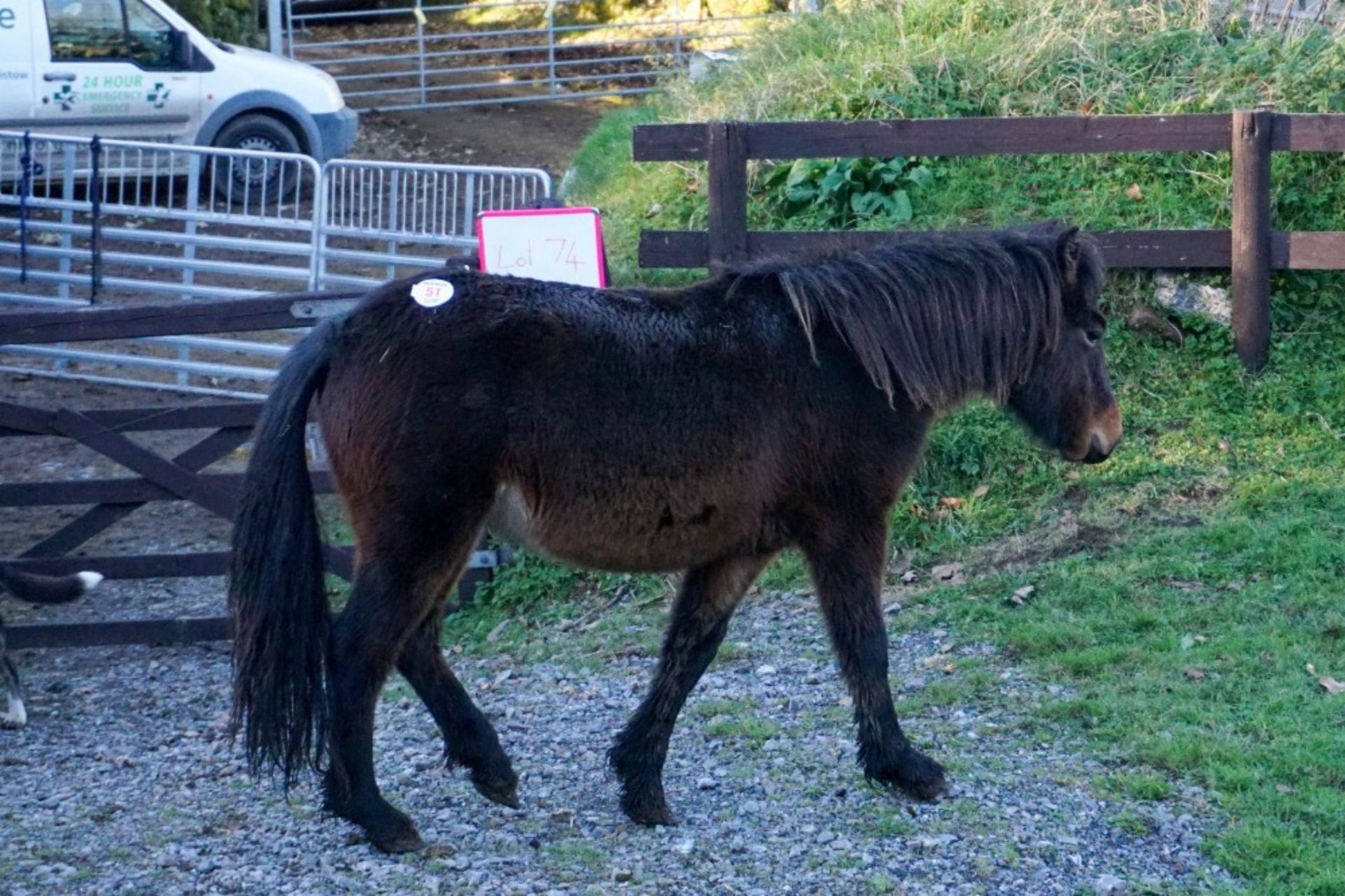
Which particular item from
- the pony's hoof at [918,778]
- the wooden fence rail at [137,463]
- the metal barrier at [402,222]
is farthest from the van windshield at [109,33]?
the pony's hoof at [918,778]

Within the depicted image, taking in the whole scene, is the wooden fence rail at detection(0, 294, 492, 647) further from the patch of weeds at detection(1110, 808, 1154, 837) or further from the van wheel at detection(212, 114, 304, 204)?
the van wheel at detection(212, 114, 304, 204)

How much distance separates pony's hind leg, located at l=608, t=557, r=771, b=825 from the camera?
16.9 feet

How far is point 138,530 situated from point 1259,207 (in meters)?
7.42

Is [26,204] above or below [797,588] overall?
above

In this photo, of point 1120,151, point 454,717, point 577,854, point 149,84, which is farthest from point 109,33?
point 577,854

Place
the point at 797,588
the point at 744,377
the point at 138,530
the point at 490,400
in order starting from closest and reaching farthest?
the point at 490,400
the point at 744,377
the point at 797,588
the point at 138,530

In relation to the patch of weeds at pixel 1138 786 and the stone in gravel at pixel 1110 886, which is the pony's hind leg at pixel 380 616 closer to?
the stone in gravel at pixel 1110 886

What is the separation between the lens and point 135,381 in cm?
1145

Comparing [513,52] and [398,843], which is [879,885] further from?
[513,52]

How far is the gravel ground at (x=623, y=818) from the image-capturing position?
4.62 metres

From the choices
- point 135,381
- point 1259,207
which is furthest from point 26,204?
point 1259,207

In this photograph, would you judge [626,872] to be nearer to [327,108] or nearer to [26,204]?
[26,204]

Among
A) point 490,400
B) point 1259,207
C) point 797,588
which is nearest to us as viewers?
point 490,400

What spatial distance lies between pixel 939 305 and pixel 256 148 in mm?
12560
